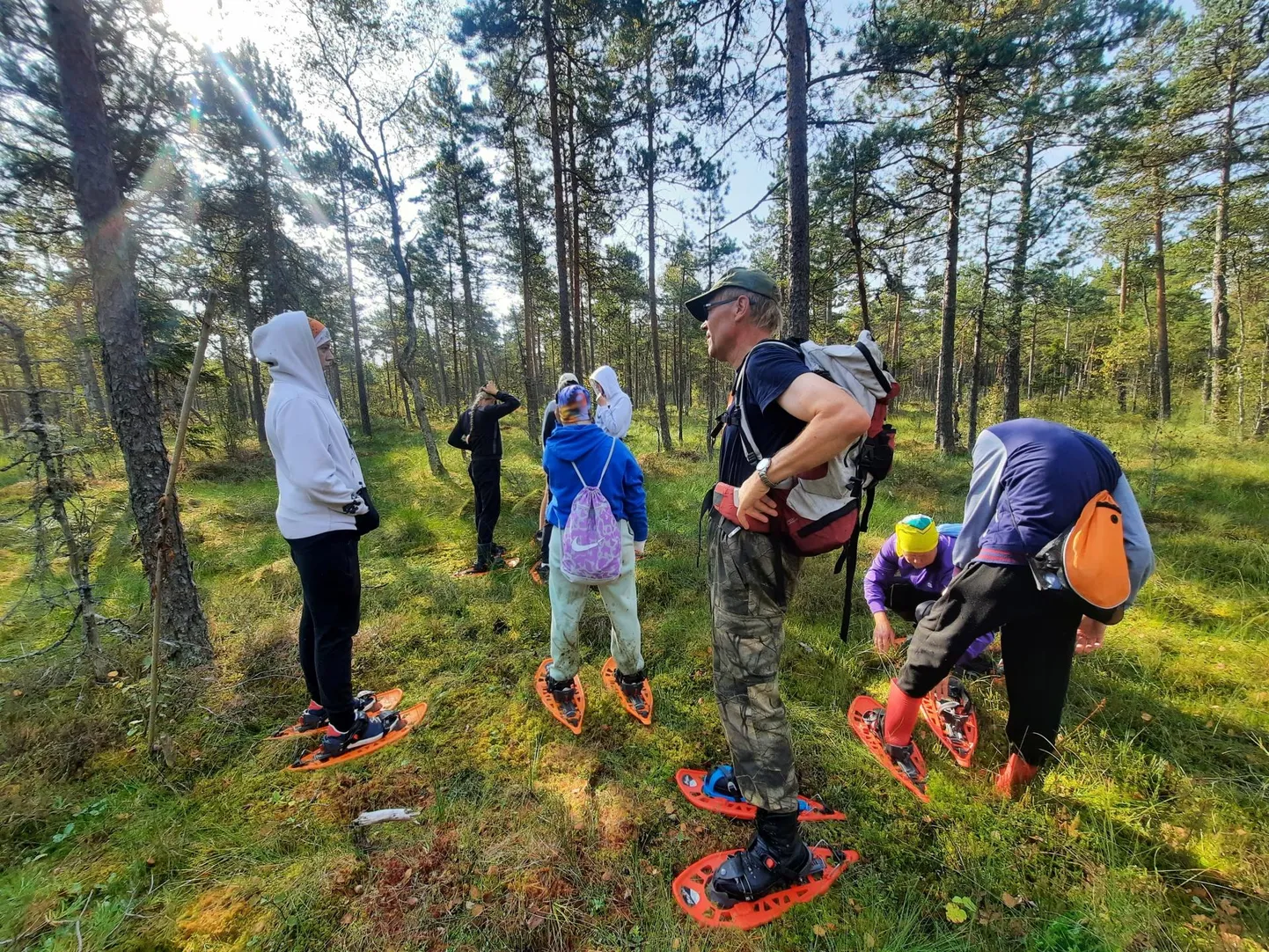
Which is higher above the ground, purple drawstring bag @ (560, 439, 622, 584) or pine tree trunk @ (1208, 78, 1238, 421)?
pine tree trunk @ (1208, 78, 1238, 421)

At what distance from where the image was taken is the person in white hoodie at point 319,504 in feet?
8.10

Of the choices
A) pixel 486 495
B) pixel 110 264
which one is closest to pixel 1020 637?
pixel 486 495

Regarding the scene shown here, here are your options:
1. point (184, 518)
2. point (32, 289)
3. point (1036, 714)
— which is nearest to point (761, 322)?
point (1036, 714)

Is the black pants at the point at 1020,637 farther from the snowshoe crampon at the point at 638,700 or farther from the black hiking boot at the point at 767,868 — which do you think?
the snowshoe crampon at the point at 638,700

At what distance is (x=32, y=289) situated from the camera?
27.0 ft

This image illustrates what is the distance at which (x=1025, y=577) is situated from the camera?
207 centimetres

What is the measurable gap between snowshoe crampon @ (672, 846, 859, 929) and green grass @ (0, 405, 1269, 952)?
44mm

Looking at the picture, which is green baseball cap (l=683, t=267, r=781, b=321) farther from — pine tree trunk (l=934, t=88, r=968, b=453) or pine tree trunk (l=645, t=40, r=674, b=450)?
pine tree trunk (l=934, t=88, r=968, b=453)

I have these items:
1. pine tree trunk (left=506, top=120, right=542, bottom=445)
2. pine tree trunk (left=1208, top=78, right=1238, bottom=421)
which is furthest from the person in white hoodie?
pine tree trunk (left=1208, top=78, right=1238, bottom=421)

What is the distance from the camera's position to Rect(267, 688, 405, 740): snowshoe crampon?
2.93 meters

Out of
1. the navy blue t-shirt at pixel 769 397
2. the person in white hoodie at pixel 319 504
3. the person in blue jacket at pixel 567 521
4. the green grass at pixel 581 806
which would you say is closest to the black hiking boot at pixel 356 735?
the person in white hoodie at pixel 319 504

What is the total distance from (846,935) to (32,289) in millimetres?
14256

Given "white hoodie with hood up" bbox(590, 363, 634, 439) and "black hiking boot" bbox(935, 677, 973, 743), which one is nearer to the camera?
"black hiking boot" bbox(935, 677, 973, 743)

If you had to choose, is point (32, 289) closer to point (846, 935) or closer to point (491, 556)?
point (491, 556)
